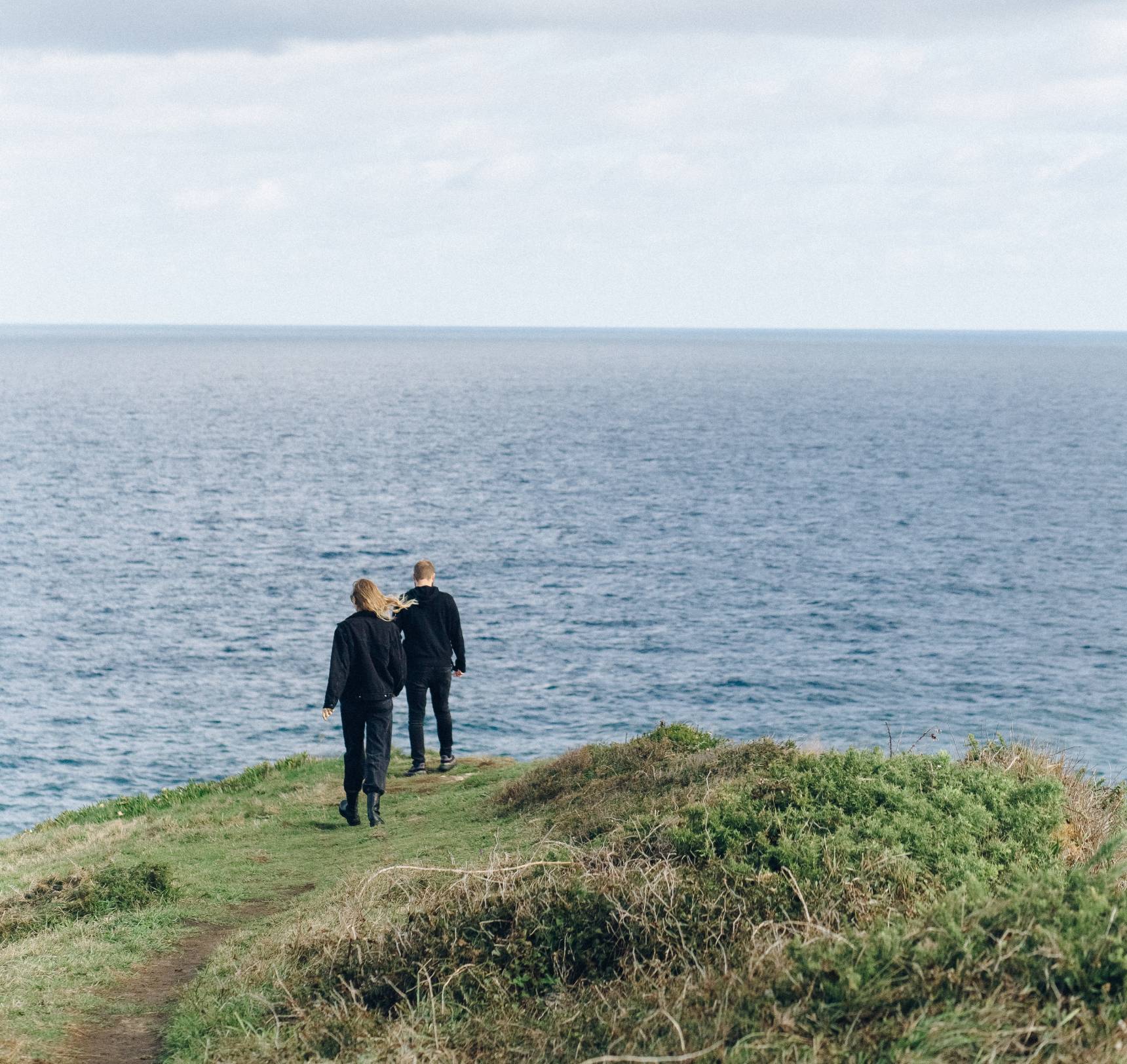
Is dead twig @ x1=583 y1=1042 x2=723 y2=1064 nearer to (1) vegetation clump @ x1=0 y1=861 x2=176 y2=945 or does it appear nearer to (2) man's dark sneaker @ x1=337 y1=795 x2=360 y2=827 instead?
(1) vegetation clump @ x1=0 y1=861 x2=176 y2=945

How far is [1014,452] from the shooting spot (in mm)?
94125

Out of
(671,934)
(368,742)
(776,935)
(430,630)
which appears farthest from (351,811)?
(776,935)

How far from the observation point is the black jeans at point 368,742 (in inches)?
535

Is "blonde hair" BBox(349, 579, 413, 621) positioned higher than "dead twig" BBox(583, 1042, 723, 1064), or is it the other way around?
"blonde hair" BBox(349, 579, 413, 621)

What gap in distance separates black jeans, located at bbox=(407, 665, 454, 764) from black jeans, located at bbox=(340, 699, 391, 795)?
174 centimetres

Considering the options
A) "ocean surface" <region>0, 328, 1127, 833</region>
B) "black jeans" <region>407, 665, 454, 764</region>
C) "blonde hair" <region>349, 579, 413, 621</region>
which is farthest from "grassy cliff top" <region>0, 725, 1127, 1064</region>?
"ocean surface" <region>0, 328, 1127, 833</region>

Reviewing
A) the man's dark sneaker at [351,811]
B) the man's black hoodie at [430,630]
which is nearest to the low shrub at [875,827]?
the man's dark sneaker at [351,811]

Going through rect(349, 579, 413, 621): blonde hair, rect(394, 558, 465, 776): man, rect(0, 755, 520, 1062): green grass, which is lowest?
rect(0, 755, 520, 1062): green grass

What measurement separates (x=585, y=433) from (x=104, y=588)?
65.2 metres

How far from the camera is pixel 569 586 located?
50.3 m

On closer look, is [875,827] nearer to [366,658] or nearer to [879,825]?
[879,825]

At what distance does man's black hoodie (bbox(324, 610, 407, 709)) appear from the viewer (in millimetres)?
13312

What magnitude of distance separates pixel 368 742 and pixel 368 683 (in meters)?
0.83

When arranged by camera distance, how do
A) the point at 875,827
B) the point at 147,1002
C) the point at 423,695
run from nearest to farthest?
the point at 875,827 → the point at 147,1002 → the point at 423,695
